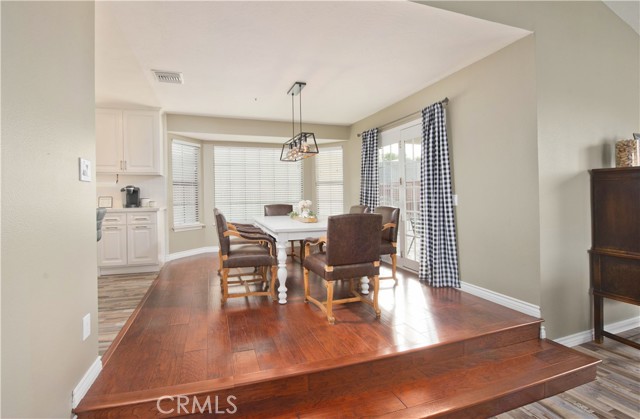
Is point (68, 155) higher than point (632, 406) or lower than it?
higher

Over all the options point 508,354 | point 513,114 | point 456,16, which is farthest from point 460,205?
point 456,16

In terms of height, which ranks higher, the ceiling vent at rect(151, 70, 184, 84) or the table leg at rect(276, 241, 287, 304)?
the ceiling vent at rect(151, 70, 184, 84)

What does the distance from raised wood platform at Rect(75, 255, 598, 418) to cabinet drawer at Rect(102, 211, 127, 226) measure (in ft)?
6.49

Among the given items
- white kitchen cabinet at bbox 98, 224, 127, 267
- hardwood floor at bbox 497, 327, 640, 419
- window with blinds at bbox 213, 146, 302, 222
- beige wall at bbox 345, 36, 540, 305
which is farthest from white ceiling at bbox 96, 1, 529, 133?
hardwood floor at bbox 497, 327, 640, 419

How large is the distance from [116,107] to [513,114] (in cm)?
517

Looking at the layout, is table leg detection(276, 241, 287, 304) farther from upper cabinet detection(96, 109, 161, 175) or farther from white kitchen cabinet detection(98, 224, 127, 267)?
upper cabinet detection(96, 109, 161, 175)

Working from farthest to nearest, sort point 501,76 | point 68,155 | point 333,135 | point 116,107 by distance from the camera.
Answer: point 333,135
point 116,107
point 501,76
point 68,155

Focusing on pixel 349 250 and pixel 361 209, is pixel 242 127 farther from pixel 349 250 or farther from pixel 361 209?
pixel 349 250

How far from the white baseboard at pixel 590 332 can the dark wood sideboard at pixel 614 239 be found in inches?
3.5

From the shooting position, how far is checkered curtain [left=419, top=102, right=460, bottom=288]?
3564mm

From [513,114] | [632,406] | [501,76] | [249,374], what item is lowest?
[632,406]

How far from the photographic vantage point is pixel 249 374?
1.89m

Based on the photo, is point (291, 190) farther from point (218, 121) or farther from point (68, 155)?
point (68, 155)

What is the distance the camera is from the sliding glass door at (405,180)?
4.27 m
